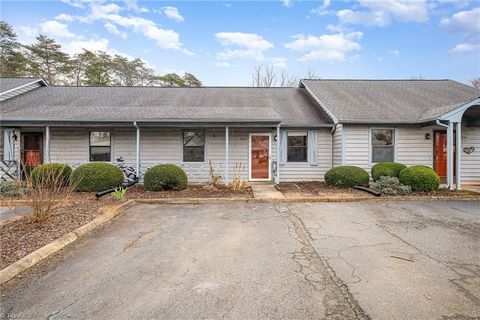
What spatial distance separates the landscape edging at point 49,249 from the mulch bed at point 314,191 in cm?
548

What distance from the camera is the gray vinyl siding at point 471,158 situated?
458 inches

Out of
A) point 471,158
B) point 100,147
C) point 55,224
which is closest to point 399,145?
point 471,158

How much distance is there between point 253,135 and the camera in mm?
12117

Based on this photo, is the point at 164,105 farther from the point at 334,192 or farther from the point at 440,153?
the point at 440,153

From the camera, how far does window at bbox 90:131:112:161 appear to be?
1185 cm

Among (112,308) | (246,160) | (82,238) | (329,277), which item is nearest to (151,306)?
(112,308)

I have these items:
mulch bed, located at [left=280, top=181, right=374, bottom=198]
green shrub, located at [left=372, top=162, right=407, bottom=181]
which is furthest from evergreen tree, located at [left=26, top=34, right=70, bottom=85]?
green shrub, located at [left=372, top=162, right=407, bottom=181]

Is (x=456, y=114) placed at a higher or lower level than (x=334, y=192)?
higher

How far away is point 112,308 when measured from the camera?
8.80 ft

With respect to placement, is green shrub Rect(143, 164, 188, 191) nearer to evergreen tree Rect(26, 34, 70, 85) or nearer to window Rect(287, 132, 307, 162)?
window Rect(287, 132, 307, 162)

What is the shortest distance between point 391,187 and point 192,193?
22.3ft

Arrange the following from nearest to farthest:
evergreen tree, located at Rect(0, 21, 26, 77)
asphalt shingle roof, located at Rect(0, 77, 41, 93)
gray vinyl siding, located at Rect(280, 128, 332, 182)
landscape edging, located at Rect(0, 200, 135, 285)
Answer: landscape edging, located at Rect(0, 200, 135, 285) < gray vinyl siding, located at Rect(280, 128, 332, 182) < asphalt shingle roof, located at Rect(0, 77, 41, 93) < evergreen tree, located at Rect(0, 21, 26, 77)

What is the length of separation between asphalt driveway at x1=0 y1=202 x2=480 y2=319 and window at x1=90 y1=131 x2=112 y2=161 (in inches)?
262

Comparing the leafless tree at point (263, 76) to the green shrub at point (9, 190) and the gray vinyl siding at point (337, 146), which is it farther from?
the green shrub at point (9, 190)
